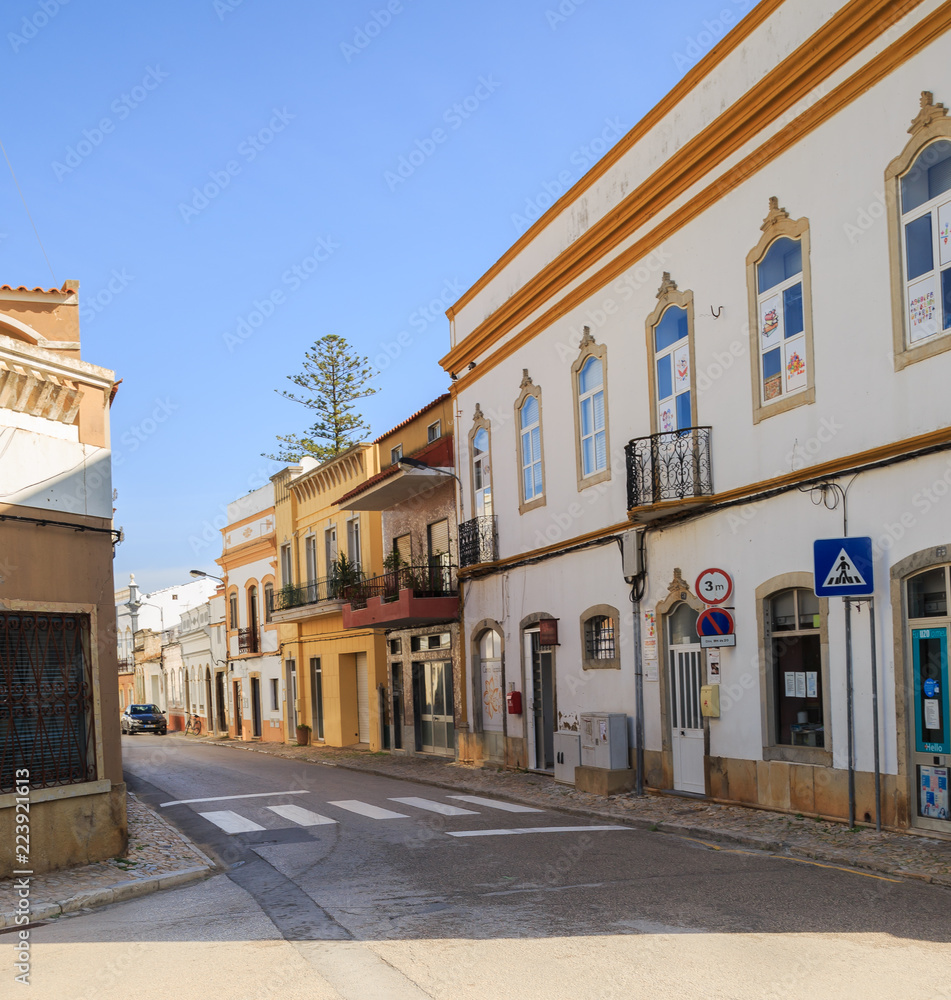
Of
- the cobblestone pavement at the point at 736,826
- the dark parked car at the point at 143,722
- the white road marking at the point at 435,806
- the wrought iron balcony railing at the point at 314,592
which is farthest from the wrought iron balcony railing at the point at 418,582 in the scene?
the dark parked car at the point at 143,722

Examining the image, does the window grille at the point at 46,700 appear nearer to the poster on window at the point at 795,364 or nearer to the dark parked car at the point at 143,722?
the poster on window at the point at 795,364

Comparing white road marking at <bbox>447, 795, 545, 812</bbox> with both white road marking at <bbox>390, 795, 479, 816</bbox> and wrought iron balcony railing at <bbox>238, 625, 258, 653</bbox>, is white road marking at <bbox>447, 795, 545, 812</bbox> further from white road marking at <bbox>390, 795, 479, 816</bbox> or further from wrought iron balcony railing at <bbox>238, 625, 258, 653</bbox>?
wrought iron balcony railing at <bbox>238, 625, 258, 653</bbox>

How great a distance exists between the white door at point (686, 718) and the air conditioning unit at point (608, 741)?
85 cm

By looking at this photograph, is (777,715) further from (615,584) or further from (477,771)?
(477,771)

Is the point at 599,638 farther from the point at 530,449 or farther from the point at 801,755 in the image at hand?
the point at 801,755

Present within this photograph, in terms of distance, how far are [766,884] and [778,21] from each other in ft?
31.9

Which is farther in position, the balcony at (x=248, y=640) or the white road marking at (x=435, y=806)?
the balcony at (x=248, y=640)

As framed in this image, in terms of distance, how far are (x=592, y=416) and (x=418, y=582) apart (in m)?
8.60

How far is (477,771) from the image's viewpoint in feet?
68.3

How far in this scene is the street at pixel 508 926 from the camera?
19.6 feet

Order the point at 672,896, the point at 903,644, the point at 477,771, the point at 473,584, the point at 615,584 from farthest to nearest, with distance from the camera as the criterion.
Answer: the point at 473,584 → the point at 477,771 → the point at 615,584 → the point at 903,644 → the point at 672,896

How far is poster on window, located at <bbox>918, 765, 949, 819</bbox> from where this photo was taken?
10383mm

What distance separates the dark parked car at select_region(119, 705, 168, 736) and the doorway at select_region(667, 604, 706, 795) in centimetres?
4232

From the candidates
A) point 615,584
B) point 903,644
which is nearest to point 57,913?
point 903,644
